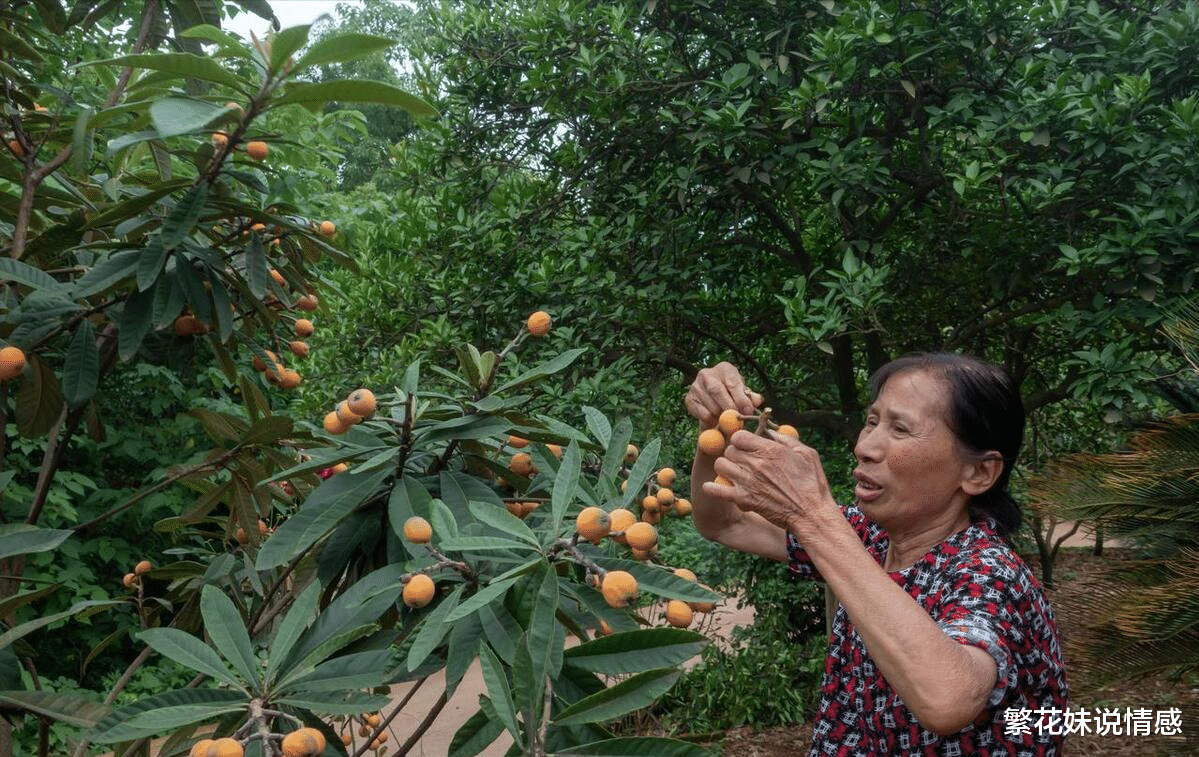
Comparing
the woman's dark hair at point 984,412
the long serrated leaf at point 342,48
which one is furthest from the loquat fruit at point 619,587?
the long serrated leaf at point 342,48

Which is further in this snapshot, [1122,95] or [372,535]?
[1122,95]

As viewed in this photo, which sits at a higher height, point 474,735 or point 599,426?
point 599,426

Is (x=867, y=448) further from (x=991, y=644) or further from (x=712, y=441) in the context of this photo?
(x=991, y=644)

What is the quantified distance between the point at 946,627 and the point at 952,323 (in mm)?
3535

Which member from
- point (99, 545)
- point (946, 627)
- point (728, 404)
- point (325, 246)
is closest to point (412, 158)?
point (325, 246)

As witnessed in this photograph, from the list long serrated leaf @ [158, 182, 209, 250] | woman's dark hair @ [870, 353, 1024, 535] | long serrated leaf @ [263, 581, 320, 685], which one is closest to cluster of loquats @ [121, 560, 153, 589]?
long serrated leaf @ [158, 182, 209, 250]

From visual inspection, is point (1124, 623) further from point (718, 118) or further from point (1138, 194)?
point (718, 118)

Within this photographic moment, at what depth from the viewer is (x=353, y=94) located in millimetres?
1456

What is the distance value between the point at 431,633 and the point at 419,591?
0.08 meters

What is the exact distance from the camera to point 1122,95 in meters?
3.13

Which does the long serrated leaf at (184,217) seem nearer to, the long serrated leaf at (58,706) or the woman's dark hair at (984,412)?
the long serrated leaf at (58,706)

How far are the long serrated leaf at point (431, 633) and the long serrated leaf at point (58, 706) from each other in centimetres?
65

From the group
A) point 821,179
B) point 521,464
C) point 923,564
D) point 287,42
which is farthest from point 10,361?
point 821,179

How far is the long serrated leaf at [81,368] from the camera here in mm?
1892
